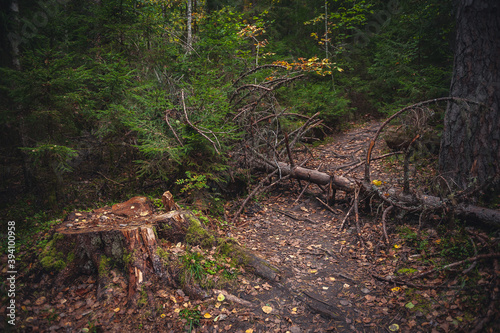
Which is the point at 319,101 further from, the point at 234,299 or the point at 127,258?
the point at 127,258

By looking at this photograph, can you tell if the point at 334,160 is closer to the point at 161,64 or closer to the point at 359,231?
the point at 359,231

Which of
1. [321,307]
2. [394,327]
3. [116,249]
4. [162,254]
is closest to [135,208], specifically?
[116,249]

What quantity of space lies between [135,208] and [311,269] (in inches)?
133

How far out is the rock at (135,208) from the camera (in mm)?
4426

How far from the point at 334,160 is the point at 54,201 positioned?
338 inches

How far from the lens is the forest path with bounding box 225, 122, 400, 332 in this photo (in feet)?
10.8

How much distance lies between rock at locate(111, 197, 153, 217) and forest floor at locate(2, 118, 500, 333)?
0.94m

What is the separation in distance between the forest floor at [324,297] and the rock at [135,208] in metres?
0.94

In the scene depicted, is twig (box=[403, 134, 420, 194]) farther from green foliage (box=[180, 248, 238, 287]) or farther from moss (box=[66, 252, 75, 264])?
moss (box=[66, 252, 75, 264])

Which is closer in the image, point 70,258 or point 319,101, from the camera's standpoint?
point 70,258

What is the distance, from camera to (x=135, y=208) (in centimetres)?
457

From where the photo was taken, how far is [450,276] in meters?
3.40

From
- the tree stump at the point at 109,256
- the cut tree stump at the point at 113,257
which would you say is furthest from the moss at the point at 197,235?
the tree stump at the point at 109,256

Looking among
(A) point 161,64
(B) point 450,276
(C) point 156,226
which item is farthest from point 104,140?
(B) point 450,276
